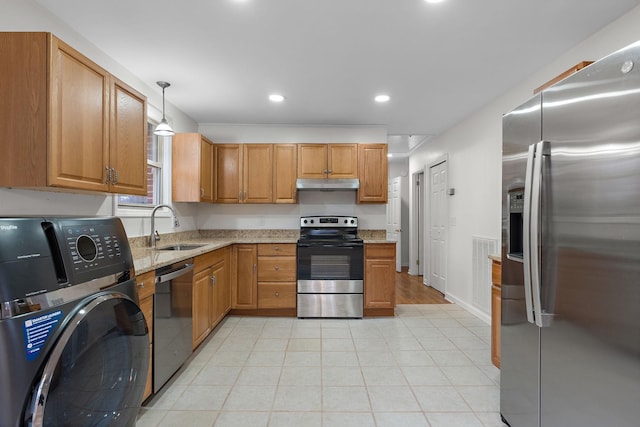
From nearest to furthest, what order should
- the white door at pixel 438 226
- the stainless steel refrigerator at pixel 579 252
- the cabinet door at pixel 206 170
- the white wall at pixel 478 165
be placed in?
the stainless steel refrigerator at pixel 579 252 → the white wall at pixel 478 165 → the cabinet door at pixel 206 170 → the white door at pixel 438 226

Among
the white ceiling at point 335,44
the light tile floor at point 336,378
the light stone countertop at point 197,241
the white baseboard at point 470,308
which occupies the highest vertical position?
the white ceiling at point 335,44

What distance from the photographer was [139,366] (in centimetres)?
143

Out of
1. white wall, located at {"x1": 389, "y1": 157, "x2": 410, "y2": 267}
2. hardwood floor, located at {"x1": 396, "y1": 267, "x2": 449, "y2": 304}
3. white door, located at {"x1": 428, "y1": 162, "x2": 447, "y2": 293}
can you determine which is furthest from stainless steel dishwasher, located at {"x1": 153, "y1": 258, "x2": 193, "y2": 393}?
white wall, located at {"x1": 389, "y1": 157, "x2": 410, "y2": 267}

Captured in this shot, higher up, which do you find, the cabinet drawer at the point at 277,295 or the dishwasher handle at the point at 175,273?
the dishwasher handle at the point at 175,273

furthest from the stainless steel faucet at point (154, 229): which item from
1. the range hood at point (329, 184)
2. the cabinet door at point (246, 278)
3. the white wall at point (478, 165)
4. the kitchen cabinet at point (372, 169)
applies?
the white wall at point (478, 165)

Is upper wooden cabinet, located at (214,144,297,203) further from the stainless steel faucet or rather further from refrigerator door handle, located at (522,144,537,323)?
refrigerator door handle, located at (522,144,537,323)

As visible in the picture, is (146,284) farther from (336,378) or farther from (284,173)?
(284,173)

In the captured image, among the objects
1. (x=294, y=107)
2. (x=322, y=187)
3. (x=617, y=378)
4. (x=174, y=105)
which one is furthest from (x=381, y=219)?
(x=617, y=378)

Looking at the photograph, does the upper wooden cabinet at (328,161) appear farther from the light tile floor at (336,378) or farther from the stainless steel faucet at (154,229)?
the light tile floor at (336,378)

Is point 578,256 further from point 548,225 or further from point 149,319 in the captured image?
point 149,319

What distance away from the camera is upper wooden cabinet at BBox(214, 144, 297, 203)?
410 centimetres

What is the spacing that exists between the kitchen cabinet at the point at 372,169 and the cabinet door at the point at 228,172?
5.18 ft

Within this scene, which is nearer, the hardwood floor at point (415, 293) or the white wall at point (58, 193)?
the white wall at point (58, 193)

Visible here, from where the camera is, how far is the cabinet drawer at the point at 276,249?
374cm
